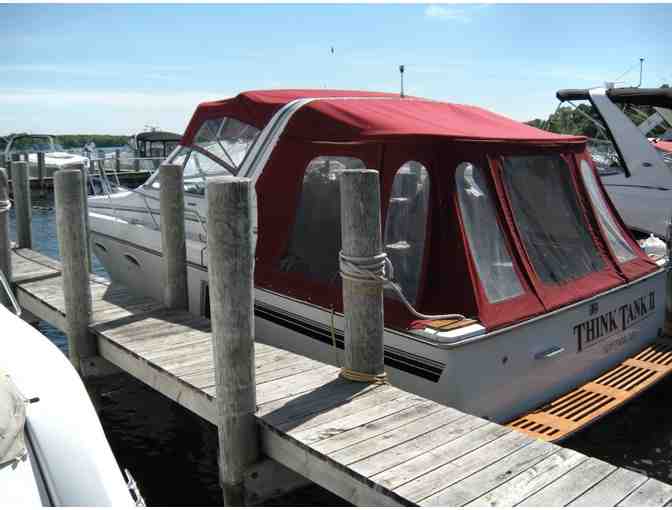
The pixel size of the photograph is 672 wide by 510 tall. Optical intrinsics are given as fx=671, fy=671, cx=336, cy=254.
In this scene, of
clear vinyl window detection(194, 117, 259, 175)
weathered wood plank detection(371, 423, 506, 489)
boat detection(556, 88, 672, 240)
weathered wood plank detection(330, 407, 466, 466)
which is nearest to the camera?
weathered wood plank detection(371, 423, 506, 489)

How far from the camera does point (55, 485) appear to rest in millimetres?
2422

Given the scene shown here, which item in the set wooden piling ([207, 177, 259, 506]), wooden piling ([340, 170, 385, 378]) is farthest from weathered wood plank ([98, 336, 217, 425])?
wooden piling ([340, 170, 385, 378])

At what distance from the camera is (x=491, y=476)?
322 centimetres

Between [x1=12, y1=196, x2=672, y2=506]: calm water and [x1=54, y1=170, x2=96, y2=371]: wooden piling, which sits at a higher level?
[x1=54, y1=170, x2=96, y2=371]: wooden piling

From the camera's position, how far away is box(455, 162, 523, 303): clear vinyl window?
4.87 meters

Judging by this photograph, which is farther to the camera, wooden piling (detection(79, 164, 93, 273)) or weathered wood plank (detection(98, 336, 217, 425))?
wooden piling (detection(79, 164, 93, 273))

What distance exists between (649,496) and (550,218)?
9.78 feet

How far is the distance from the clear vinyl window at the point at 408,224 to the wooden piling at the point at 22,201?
20.4 feet

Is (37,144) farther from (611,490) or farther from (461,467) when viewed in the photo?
(611,490)

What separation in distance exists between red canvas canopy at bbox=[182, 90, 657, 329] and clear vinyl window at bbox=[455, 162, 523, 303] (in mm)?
16

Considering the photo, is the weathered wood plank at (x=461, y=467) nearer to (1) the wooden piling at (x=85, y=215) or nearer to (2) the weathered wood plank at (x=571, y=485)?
(2) the weathered wood plank at (x=571, y=485)

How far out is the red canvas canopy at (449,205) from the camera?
15.8 ft

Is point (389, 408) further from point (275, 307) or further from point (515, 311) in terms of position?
point (275, 307)

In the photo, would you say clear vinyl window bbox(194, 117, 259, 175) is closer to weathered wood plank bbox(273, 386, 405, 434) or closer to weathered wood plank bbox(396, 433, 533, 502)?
weathered wood plank bbox(273, 386, 405, 434)
